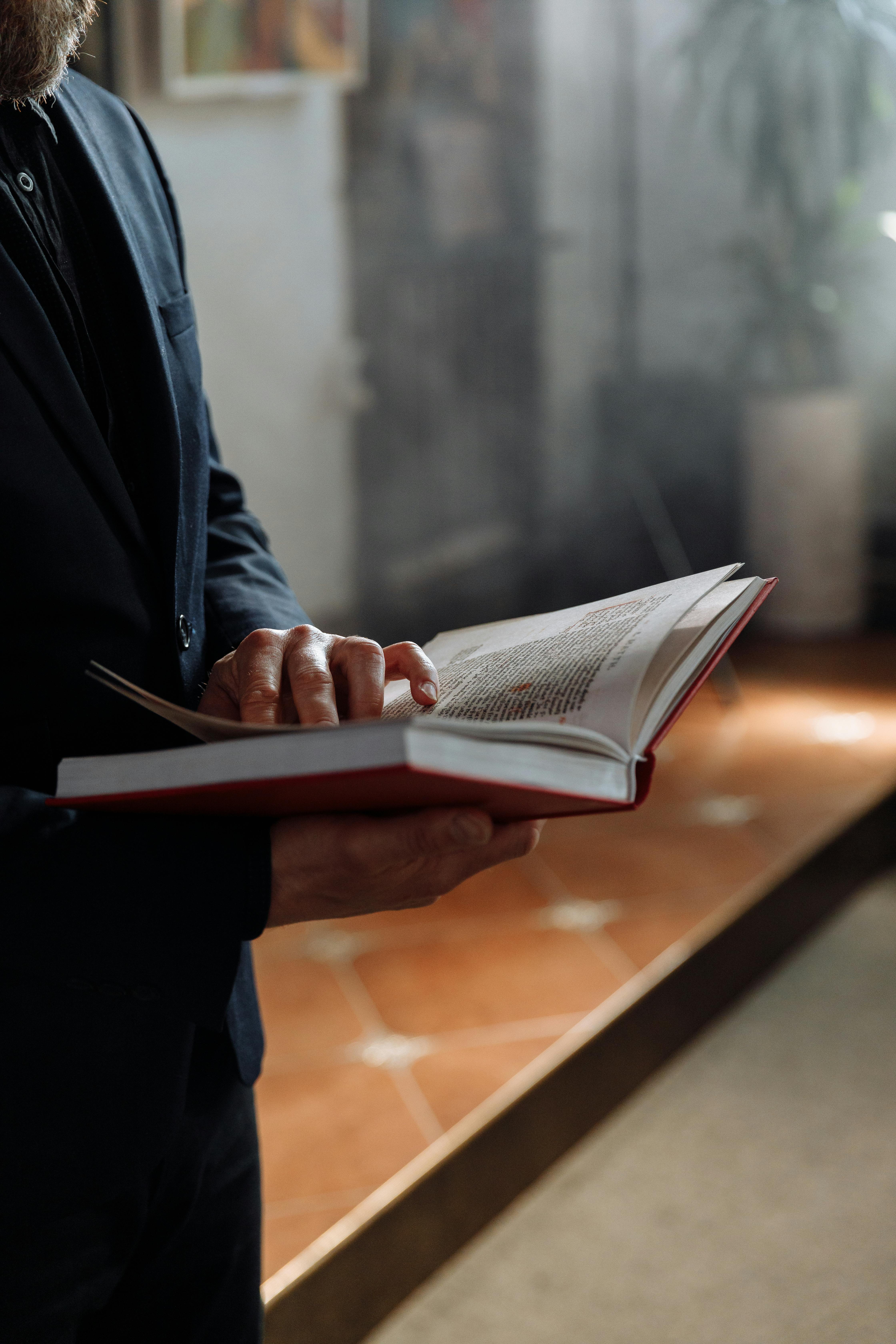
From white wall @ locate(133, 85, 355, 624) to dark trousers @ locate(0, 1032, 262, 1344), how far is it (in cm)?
213

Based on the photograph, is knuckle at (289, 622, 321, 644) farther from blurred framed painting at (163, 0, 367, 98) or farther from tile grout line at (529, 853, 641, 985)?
blurred framed painting at (163, 0, 367, 98)

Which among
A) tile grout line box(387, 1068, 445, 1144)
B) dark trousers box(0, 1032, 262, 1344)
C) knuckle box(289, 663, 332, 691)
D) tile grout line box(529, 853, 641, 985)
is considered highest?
knuckle box(289, 663, 332, 691)

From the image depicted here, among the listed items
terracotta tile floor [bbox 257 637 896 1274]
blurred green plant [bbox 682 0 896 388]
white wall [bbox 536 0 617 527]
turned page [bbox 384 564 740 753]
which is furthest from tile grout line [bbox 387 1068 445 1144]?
blurred green plant [bbox 682 0 896 388]

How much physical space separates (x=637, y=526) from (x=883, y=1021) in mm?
2151

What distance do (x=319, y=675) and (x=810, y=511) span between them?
3.46 metres

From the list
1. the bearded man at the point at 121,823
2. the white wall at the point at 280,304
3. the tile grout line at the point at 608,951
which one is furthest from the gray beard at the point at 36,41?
the white wall at the point at 280,304

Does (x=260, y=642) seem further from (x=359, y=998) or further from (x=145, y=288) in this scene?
(x=359, y=998)

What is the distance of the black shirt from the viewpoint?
2.37ft

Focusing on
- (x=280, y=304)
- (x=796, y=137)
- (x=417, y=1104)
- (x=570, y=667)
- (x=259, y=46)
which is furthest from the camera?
(x=796, y=137)

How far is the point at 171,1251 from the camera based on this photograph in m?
0.79

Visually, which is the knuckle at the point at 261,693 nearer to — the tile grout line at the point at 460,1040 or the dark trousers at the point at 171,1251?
the dark trousers at the point at 171,1251

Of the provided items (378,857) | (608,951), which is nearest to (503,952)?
(608,951)

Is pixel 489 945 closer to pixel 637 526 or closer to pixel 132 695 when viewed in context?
pixel 132 695

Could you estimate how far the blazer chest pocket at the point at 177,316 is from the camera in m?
0.79
